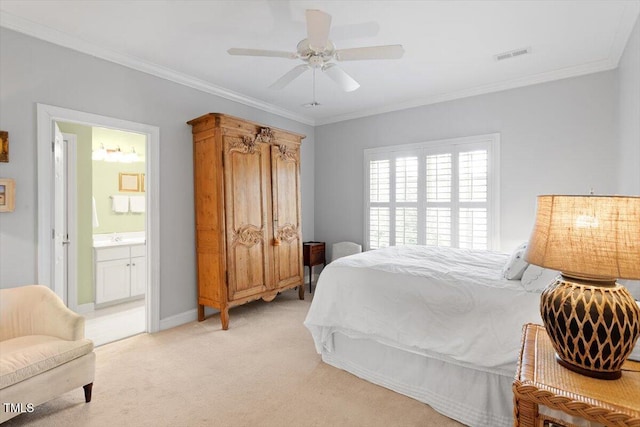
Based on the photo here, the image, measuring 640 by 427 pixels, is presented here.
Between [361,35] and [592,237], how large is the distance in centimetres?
241

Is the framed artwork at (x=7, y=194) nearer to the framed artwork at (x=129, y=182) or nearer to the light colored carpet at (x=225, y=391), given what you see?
the light colored carpet at (x=225, y=391)

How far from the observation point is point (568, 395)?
106 centimetres

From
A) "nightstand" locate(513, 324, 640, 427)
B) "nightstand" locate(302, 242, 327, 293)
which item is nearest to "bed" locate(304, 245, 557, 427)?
"nightstand" locate(513, 324, 640, 427)

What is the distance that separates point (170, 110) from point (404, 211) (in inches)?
131

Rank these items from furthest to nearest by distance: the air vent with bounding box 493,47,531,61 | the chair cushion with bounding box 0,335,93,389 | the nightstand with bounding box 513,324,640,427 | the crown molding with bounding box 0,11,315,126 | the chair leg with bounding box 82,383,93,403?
the air vent with bounding box 493,47,531,61
the crown molding with bounding box 0,11,315,126
the chair leg with bounding box 82,383,93,403
the chair cushion with bounding box 0,335,93,389
the nightstand with bounding box 513,324,640,427

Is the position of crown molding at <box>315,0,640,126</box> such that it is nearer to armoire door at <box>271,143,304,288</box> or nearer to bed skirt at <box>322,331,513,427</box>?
armoire door at <box>271,143,304,288</box>

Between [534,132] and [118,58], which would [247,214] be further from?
[534,132]

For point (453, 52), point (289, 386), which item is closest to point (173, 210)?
point (289, 386)

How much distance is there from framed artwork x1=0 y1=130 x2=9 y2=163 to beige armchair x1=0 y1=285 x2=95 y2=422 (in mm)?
1007

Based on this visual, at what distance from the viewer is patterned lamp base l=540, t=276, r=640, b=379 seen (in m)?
1.08

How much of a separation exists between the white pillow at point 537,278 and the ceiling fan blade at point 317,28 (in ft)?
6.40

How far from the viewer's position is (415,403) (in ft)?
7.07

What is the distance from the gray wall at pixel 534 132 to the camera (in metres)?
3.40

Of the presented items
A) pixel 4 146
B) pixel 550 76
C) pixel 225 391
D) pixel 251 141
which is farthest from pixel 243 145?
pixel 550 76
